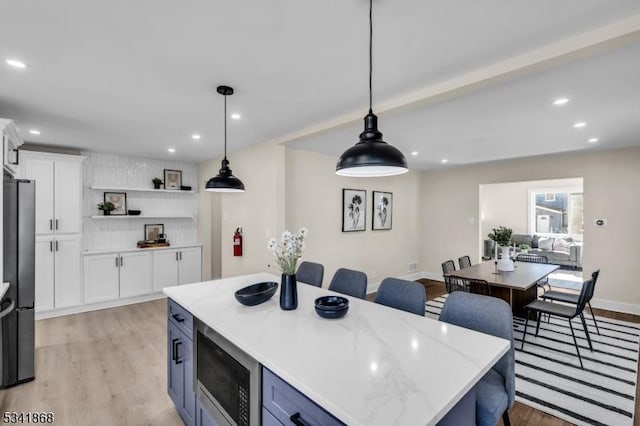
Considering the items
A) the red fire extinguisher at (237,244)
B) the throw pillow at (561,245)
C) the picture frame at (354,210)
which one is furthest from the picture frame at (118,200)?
the throw pillow at (561,245)

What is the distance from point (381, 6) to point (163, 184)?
533 cm

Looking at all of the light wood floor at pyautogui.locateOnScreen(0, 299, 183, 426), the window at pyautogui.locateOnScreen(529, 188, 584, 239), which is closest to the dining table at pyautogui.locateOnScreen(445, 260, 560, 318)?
the light wood floor at pyautogui.locateOnScreen(0, 299, 183, 426)

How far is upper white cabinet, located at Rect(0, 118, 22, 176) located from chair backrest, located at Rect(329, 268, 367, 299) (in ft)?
9.81

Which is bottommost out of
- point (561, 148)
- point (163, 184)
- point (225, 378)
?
point (225, 378)

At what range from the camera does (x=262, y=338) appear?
4.98 ft

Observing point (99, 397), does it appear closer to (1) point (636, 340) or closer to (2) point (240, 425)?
(2) point (240, 425)

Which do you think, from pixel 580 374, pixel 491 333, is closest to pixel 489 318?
pixel 491 333

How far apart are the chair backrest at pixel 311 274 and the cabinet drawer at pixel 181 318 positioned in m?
1.21

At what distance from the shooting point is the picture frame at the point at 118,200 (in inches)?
207

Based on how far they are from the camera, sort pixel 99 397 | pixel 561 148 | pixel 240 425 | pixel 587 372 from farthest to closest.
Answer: pixel 561 148 < pixel 587 372 < pixel 99 397 < pixel 240 425

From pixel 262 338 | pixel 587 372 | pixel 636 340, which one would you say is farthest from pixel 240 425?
pixel 636 340

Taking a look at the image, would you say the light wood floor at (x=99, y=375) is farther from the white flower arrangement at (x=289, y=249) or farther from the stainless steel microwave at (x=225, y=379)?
the white flower arrangement at (x=289, y=249)

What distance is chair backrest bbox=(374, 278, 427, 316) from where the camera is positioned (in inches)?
87.8

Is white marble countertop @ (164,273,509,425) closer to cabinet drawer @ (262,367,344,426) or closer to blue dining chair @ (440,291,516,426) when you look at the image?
cabinet drawer @ (262,367,344,426)
